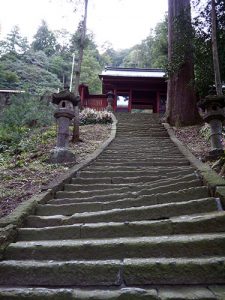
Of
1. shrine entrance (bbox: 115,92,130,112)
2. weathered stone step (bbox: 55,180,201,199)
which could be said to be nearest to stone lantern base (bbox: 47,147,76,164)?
weathered stone step (bbox: 55,180,201,199)

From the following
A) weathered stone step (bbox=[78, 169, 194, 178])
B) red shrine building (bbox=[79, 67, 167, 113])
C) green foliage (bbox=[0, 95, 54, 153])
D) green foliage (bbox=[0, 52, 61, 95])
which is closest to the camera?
weathered stone step (bbox=[78, 169, 194, 178])

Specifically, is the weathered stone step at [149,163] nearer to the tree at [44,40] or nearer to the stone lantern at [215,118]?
the stone lantern at [215,118]

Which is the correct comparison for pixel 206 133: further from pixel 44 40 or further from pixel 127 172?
pixel 44 40

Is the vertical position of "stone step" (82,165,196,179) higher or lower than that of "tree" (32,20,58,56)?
lower

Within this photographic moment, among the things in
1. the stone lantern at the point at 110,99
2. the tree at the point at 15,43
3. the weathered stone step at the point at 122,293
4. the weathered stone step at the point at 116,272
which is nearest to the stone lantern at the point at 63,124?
the weathered stone step at the point at 116,272

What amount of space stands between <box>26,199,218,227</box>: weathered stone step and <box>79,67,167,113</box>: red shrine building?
48.3 feet

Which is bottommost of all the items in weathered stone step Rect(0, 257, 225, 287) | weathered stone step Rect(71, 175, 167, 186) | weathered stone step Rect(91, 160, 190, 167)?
weathered stone step Rect(0, 257, 225, 287)

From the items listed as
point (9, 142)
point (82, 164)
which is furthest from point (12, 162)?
point (9, 142)

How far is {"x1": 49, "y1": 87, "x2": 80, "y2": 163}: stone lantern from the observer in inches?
297

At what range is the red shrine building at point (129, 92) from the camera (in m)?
19.1

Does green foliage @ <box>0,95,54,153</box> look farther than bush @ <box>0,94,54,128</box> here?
No

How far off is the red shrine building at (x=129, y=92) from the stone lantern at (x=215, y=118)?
38.4 feet

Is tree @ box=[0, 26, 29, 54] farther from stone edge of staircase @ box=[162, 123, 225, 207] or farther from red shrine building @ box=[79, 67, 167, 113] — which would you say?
stone edge of staircase @ box=[162, 123, 225, 207]

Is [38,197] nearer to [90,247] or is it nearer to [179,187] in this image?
[90,247]
